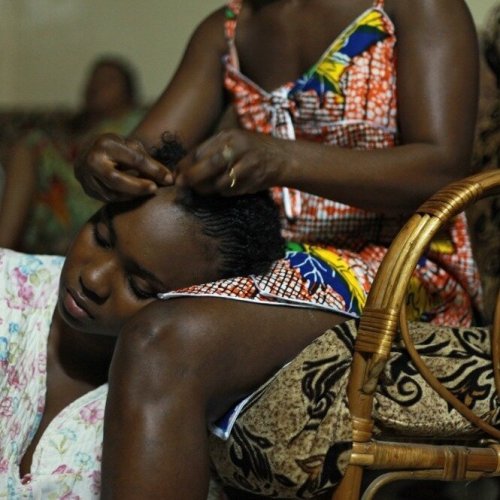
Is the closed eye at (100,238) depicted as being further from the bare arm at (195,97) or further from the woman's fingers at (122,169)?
the bare arm at (195,97)

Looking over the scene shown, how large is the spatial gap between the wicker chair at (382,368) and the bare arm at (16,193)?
154 centimetres

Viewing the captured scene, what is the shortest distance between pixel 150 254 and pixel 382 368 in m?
0.33

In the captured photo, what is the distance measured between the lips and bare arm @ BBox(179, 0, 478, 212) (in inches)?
8.3

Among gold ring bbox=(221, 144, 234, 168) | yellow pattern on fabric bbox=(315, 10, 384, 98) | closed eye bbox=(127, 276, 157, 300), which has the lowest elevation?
closed eye bbox=(127, 276, 157, 300)

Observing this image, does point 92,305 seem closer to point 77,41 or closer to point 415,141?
point 415,141

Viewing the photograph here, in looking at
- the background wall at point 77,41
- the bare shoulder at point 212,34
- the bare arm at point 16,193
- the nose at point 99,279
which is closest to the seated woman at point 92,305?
the nose at point 99,279

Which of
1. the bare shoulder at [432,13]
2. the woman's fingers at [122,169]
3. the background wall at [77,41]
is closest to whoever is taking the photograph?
the woman's fingers at [122,169]

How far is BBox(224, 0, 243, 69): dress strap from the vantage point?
5.01 ft

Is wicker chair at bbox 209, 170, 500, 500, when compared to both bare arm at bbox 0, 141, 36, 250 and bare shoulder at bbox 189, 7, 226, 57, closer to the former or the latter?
bare shoulder at bbox 189, 7, 226, 57

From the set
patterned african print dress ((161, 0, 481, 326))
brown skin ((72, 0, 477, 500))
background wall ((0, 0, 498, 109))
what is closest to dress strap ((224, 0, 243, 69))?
brown skin ((72, 0, 477, 500))

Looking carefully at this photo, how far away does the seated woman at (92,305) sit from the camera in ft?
3.87

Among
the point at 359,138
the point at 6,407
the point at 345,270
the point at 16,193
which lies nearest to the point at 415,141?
the point at 359,138

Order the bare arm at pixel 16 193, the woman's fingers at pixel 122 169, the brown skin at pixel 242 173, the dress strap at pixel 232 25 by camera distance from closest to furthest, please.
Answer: the brown skin at pixel 242 173
the woman's fingers at pixel 122 169
the dress strap at pixel 232 25
the bare arm at pixel 16 193

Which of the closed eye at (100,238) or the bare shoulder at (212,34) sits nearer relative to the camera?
the closed eye at (100,238)
